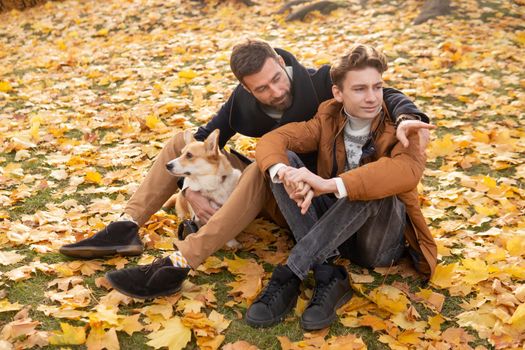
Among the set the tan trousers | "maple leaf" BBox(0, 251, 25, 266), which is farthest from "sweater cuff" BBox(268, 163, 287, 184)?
"maple leaf" BBox(0, 251, 25, 266)

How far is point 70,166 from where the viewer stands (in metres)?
4.89

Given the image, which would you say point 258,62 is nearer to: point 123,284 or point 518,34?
point 123,284

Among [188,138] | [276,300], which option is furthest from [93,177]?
[276,300]

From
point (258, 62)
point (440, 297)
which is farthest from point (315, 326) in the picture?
point (258, 62)

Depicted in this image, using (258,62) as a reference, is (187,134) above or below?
below

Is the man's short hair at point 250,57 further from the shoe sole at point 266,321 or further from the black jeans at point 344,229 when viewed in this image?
the shoe sole at point 266,321

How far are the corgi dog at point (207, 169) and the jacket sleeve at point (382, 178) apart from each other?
3.97ft

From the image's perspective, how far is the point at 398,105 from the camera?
303 centimetres

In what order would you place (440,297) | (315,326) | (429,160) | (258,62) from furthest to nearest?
(429,160) → (258,62) → (440,297) → (315,326)

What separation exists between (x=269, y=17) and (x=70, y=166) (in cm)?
630

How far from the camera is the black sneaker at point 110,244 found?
3.29 m

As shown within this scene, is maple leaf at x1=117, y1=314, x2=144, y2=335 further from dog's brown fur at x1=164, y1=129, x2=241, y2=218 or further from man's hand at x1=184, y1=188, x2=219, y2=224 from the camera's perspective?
dog's brown fur at x1=164, y1=129, x2=241, y2=218

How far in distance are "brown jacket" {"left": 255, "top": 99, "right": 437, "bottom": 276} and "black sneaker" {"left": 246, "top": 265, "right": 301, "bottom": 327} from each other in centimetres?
64

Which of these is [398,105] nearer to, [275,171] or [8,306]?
[275,171]
